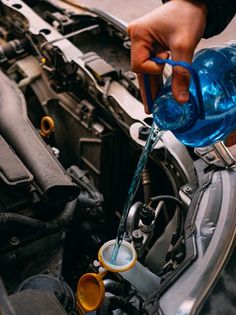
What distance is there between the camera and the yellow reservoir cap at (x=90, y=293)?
1.45m

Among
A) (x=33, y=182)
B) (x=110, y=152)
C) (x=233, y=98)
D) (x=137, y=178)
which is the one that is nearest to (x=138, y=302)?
(x=137, y=178)

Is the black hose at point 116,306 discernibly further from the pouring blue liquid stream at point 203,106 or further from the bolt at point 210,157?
the bolt at point 210,157

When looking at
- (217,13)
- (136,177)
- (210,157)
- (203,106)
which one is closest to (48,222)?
(136,177)

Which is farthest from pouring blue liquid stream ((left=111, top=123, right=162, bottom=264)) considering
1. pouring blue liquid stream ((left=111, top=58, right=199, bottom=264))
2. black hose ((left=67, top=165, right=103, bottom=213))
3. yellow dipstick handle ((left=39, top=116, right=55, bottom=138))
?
yellow dipstick handle ((left=39, top=116, right=55, bottom=138))

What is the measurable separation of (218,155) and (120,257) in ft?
1.54

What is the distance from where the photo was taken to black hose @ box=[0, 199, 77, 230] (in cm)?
153

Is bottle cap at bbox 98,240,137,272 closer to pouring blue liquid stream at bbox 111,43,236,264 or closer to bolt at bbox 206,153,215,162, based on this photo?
pouring blue liquid stream at bbox 111,43,236,264

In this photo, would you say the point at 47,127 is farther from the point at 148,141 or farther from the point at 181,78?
the point at 181,78

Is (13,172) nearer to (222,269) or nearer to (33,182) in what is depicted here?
(33,182)

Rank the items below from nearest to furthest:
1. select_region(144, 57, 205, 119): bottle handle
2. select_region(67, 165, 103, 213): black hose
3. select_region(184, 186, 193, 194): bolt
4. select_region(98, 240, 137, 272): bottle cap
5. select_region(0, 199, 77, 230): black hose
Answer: select_region(144, 57, 205, 119): bottle handle → select_region(98, 240, 137, 272): bottle cap → select_region(0, 199, 77, 230): black hose → select_region(184, 186, 193, 194): bolt → select_region(67, 165, 103, 213): black hose

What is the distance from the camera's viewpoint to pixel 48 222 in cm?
168

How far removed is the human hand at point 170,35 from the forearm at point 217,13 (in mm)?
33

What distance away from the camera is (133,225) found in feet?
5.46

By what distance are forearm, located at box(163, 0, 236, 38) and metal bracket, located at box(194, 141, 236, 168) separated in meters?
0.42
